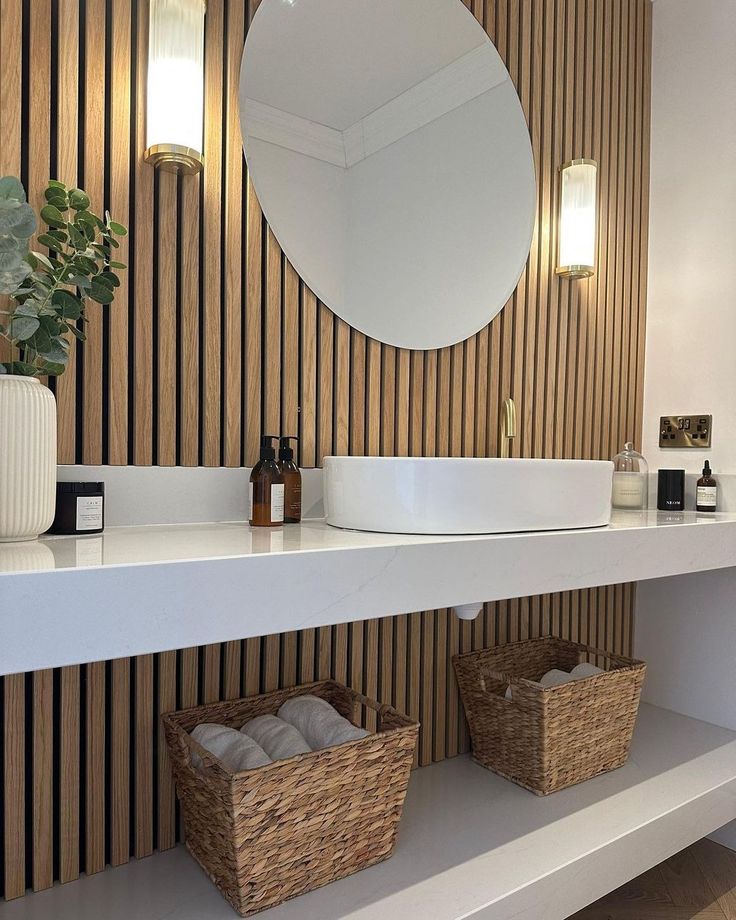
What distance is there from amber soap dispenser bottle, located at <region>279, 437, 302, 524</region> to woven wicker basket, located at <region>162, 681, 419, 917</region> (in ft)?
1.25

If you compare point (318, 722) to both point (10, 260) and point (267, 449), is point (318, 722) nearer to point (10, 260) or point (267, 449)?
point (267, 449)

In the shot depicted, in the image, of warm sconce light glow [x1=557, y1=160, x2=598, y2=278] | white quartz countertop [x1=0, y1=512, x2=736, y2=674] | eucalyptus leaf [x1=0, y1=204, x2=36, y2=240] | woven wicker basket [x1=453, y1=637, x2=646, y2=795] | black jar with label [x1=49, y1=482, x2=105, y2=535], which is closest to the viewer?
white quartz countertop [x1=0, y1=512, x2=736, y2=674]

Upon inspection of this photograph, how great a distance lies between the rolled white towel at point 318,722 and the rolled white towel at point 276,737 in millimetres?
22

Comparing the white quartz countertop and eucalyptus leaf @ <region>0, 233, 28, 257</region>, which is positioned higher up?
eucalyptus leaf @ <region>0, 233, 28, 257</region>

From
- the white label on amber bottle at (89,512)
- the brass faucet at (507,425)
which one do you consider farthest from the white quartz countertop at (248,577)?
the brass faucet at (507,425)

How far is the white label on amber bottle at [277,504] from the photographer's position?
1320mm

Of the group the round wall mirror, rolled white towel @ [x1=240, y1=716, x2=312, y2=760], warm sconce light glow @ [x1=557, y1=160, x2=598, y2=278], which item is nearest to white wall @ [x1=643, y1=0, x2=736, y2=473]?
warm sconce light glow @ [x1=557, y1=160, x2=598, y2=278]

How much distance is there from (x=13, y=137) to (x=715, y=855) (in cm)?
226

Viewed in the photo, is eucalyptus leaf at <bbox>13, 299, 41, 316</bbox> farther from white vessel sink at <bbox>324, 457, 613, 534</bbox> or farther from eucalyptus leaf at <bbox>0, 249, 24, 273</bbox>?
white vessel sink at <bbox>324, 457, 613, 534</bbox>

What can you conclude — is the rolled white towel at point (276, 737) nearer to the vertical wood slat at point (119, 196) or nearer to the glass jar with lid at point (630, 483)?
the vertical wood slat at point (119, 196)

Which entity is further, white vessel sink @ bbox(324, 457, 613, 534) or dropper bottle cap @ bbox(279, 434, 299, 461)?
dropper bottle cap @ bbox(279, 434, 299, 461)

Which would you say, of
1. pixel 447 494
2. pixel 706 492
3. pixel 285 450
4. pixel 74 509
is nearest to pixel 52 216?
pixel 74 509

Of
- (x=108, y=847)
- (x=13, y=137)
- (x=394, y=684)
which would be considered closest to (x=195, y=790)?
(x=108, y=847)

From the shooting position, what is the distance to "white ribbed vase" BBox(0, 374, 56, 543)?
984mm
